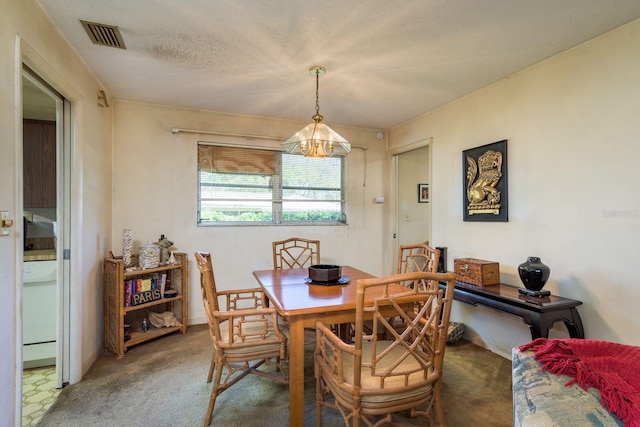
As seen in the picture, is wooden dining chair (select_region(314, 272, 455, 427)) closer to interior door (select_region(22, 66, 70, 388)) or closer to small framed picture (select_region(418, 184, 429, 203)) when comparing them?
interior door (select_region(22, 66, 70, 388))

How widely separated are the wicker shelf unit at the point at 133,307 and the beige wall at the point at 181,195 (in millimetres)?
207

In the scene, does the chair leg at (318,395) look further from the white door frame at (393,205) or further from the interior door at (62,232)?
the white door frame at (393,205)

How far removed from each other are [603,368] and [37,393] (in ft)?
10.6

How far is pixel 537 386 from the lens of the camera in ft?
3.40

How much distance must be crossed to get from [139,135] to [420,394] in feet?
11.2

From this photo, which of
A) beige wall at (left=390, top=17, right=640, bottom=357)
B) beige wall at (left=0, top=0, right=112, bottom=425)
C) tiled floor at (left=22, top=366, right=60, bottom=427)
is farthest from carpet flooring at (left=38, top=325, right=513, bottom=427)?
beige wall at (left=390, top=17, right=640, bottom=357)

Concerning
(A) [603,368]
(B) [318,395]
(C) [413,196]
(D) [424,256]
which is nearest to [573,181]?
(D) [424,256]

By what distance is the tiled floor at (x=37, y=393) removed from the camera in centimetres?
188

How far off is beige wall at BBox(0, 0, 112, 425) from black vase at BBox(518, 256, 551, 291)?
9.97ft

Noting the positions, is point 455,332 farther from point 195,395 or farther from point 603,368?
point 195,395

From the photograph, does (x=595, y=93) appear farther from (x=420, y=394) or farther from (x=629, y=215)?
(x=420, y=394)

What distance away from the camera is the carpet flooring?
1.83 metres

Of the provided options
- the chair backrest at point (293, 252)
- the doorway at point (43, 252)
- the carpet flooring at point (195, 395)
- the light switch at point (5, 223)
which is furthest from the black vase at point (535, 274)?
the doorway at point (43, 252)

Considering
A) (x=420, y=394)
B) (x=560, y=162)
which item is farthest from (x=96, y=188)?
(x=560, y=162)
